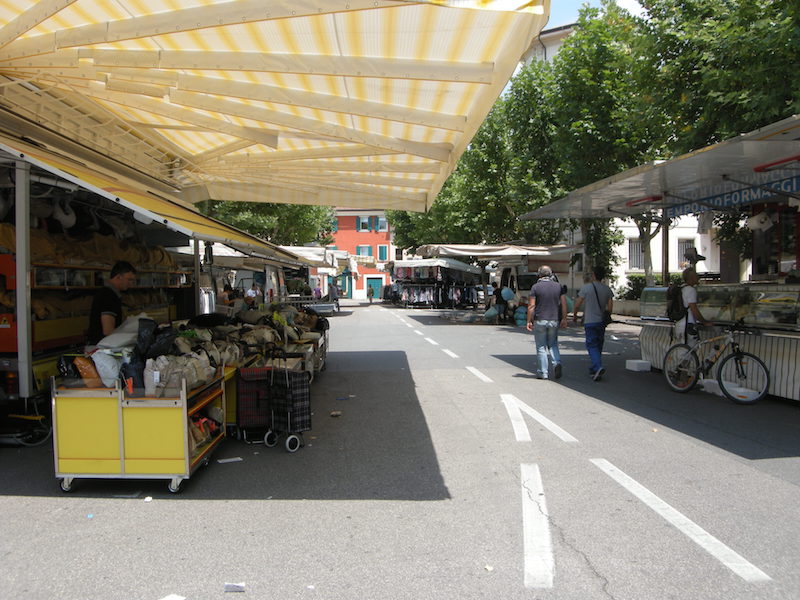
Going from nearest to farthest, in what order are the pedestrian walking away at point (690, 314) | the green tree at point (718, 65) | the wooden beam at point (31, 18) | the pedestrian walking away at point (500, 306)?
1. the wooden beam at point (31, 18)
2. the pedestrian walking away at point (690, 314)
3. the green tree at point (718, 65)
4. the pedestrian walking away at point (500, 306)

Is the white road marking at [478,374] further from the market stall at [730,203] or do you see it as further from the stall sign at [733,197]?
the stall sign at [733,197]

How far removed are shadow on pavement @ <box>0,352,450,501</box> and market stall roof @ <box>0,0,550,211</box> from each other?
3.30 m

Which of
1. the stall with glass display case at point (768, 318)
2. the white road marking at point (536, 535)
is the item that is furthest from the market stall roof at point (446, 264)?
the white road marking at point (536, 535)

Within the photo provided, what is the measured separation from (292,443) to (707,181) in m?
7.97

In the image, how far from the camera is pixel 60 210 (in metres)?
6.46

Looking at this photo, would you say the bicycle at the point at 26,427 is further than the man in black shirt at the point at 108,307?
Yes

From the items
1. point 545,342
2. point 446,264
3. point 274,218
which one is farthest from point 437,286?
point 545,342

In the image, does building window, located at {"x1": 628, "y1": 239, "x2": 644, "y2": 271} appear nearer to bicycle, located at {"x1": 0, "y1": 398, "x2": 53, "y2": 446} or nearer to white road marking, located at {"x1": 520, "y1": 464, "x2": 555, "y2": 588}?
white road marking, located at {"x1": 520, "y1": 464, "x2": 555, "y2": 588}

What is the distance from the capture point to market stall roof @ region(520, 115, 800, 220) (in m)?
7.04

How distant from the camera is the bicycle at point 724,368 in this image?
7.50 meters

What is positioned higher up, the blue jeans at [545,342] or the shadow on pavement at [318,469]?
the blue jeans at [545,342]

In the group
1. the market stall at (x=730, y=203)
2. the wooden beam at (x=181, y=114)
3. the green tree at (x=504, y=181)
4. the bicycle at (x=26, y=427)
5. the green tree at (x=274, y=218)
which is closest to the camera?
the bicycle at (x=26, y=427)

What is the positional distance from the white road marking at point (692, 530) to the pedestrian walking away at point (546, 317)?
4.44m

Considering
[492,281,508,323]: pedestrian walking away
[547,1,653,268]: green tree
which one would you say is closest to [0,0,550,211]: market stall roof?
[547,1,653,268]: green tree
